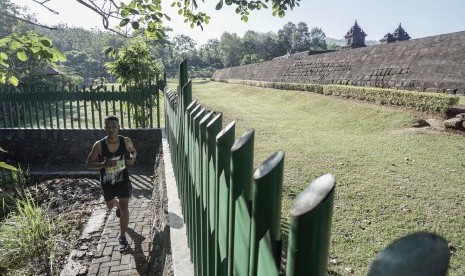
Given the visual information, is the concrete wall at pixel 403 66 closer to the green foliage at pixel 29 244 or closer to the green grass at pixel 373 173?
the green grass at pixel 373 173

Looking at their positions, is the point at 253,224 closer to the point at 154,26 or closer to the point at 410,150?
the point at 154,26

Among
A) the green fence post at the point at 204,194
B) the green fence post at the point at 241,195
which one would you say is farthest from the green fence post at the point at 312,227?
the green fence post at the point at 204,194

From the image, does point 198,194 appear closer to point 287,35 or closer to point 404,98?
point 404,98

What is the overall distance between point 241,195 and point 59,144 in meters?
9.12

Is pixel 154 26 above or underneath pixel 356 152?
above

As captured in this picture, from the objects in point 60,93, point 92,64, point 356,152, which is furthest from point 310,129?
point 92,64

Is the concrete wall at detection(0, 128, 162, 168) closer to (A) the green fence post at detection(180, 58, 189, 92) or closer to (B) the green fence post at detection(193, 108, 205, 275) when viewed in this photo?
(A) the green fence post at detection(180, 58, 189, 92)

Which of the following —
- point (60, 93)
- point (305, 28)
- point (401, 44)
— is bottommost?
point (60, 93)

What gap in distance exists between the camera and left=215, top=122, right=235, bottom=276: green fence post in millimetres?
1104

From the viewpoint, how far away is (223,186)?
1156 mm

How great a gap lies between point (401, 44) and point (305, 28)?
129 metres

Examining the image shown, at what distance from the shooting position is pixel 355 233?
148 inches

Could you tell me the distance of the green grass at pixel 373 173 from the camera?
3686 mm

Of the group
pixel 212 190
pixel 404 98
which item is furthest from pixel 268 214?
pixel 404 98
